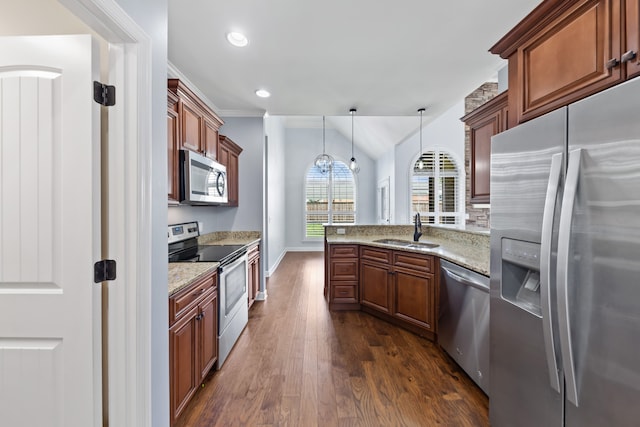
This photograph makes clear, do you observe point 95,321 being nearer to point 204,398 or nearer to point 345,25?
point 204,398

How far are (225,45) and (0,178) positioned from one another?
6.02 ft

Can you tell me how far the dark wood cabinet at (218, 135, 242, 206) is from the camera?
333 centimetres

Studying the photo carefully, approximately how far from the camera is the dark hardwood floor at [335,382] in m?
1.72

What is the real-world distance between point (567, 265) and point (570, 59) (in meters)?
0.86

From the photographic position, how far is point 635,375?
0.84 metres

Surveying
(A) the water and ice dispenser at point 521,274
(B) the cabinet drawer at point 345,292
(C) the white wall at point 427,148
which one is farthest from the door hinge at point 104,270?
(C) the white wall at point 427,148

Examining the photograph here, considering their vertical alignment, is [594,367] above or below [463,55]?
below

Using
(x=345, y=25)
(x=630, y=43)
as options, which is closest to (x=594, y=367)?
(x=630, y=43)

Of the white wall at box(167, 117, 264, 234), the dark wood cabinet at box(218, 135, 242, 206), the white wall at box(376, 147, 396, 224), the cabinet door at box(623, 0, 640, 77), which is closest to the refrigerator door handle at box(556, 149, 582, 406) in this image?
the cabinet door at box(623, 0, 640, 77)

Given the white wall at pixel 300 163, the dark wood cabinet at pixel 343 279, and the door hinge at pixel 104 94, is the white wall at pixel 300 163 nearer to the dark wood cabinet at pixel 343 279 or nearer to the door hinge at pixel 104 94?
the dark wood cabinet at pixel 343 279

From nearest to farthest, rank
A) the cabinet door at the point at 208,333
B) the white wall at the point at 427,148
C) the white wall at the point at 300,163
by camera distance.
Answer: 1. the cabinet door at the point at 208,333
2. the white wall at the point at 427,148
3. the white wall at the point at 300,163

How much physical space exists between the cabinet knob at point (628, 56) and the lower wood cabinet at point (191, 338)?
2141 millimetres

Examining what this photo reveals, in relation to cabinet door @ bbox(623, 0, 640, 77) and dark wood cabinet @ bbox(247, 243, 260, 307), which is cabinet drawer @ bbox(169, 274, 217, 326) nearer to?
dark wood cabinet @ bbox(247, 243, 260, 307)

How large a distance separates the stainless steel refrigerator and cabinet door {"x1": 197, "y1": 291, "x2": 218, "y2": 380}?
182 cm
